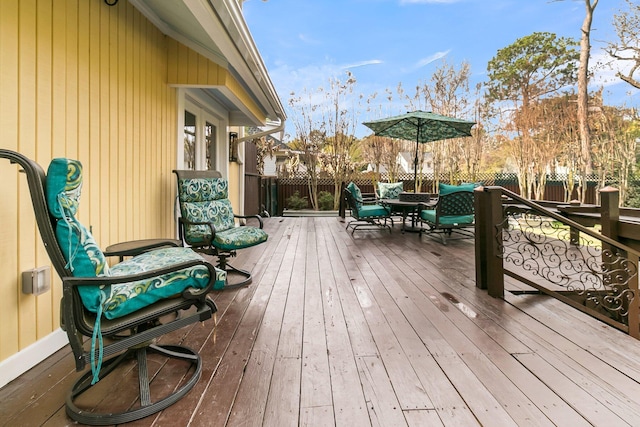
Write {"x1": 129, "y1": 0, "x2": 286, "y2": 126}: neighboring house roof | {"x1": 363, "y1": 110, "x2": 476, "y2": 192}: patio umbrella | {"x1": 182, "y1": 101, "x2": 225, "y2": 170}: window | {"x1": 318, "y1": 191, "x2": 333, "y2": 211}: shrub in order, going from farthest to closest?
1. {"x1": 318, "y1": 191, "x2": 333, "y2": 211}: shrub
2. {"x1": 363, "y1": 110, "x2": 476, "y2": 192}: patio umbrella
3. {"x1": 182, "y1": 101, "x2": 225, "y2": 170}: window
4. {"x1": 129, "y1": 0, "x2": 286, "y2": 126}: neighboring house roof

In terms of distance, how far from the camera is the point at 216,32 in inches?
97.6

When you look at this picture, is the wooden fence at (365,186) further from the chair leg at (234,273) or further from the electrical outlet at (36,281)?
the electrical outlet at (36,281)

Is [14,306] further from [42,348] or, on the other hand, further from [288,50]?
[288,50]

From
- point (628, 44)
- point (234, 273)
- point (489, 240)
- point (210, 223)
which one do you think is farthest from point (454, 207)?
point (628, 44)

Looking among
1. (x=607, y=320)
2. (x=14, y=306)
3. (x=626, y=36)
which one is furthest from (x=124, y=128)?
(x=626, y=36)

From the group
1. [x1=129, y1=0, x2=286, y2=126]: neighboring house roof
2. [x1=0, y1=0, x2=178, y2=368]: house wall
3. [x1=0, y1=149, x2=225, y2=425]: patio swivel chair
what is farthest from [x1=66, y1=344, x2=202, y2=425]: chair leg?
[x1=129, y1=0, x2=286, y2=126]: neighboring house roof

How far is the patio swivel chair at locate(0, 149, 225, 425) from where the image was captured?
1.15 m

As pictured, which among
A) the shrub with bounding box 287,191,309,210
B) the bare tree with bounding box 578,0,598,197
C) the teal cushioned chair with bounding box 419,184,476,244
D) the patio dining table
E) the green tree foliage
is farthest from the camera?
the green tree foliage

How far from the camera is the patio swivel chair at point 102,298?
1.15 m

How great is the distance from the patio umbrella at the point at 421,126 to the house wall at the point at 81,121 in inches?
161

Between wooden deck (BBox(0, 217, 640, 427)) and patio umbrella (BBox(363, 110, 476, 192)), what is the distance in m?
3.74

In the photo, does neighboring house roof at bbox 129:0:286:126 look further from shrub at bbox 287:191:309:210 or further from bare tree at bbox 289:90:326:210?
shrub at bbox 287:191:309:210

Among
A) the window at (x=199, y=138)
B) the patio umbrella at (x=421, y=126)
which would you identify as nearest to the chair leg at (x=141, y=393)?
the window at (x=199, y=138)

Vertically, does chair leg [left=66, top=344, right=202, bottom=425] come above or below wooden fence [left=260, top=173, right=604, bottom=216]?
below
